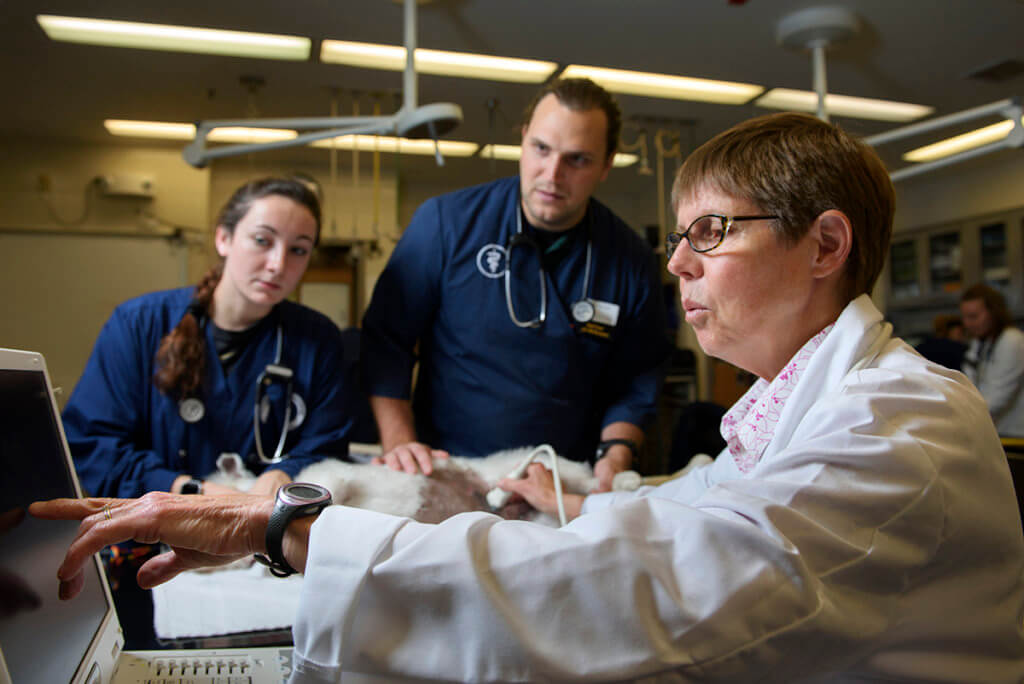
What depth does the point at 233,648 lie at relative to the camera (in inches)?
31.7

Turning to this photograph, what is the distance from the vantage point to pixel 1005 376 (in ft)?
12.1

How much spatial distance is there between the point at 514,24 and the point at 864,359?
3039 millimetres

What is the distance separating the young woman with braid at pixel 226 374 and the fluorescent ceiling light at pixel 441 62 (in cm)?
230

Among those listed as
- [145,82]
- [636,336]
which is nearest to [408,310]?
[636,336]

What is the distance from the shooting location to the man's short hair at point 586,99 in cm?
155

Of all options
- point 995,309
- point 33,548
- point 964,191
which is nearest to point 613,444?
point 33,548

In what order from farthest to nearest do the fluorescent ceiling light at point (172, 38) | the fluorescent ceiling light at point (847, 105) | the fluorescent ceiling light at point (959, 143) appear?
1. the fluorescent ceiling light at point (959, 143)
2. the fluorescent ceiling light at point (847, 105)
3. the fluorescent ceiling light at point (172, 38)

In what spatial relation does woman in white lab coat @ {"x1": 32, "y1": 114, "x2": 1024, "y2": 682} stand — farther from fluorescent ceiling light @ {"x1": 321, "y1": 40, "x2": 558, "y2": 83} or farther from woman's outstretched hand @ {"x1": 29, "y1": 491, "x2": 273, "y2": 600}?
fluorescent ceiling light @ {"x1": 321, "y1": 40, "x2": 558, "y2": 83}

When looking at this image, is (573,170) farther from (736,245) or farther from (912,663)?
(912,663)

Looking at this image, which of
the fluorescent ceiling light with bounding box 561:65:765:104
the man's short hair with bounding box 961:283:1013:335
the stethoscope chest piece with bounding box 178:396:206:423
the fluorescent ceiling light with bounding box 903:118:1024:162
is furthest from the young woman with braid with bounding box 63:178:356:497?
the fluorescent ceiling light with bounding box 903:118:1024:162

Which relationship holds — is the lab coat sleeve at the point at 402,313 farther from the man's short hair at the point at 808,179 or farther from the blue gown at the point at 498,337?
the man's short hair at the point at 808,179

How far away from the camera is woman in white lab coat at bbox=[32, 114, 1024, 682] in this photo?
0.48m

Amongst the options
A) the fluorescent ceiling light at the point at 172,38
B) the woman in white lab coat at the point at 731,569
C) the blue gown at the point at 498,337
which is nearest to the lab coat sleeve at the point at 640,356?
the blue gown at the point at 498,337

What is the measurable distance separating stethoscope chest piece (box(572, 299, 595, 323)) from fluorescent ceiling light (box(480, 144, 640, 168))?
136 inches
